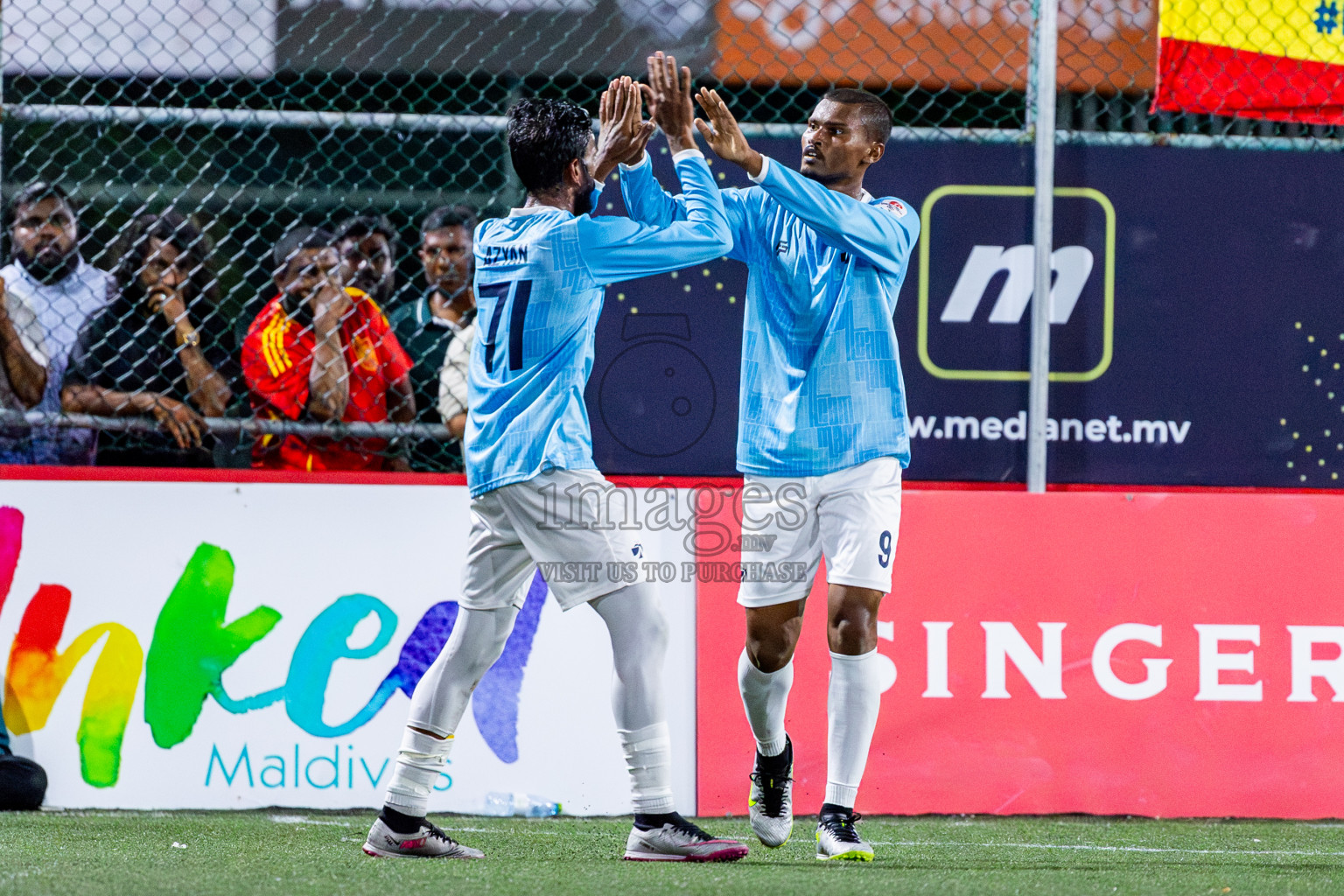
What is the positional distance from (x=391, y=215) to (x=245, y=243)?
512 millimetres

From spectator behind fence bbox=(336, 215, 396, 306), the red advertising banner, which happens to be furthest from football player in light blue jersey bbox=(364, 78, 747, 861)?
spectator behind fence bbox=(336, 215, 396, 306)

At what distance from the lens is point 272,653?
458 centimetres

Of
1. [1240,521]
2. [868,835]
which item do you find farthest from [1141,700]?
[868,835]

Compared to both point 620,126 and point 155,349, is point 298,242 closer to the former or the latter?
point 155,349

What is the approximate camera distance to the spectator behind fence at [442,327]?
4.86 metres

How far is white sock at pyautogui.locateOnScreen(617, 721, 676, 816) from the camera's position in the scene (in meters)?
3.48

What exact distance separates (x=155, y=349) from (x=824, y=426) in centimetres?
231

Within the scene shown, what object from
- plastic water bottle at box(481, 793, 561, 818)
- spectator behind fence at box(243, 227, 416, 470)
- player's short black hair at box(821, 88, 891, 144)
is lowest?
plastic water bottle at box(481, 793, 561, 818)

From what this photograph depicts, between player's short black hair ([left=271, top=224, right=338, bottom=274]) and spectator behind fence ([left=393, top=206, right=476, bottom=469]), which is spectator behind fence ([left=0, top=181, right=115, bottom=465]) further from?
spectator behind fence ([left=393, top=206, right=476, bottom=469])

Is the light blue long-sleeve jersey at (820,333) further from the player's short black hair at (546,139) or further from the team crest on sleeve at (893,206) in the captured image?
the player's short black hair at (546,139)

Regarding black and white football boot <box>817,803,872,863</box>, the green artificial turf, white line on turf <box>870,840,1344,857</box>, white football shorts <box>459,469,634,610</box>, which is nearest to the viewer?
the green artificial turf

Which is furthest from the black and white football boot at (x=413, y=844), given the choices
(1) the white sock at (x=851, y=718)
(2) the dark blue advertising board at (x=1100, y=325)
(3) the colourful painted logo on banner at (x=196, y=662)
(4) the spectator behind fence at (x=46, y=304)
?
(4) the spectator behind fence at (x=46, y=304)

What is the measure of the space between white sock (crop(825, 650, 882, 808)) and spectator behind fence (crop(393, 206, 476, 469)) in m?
1.75

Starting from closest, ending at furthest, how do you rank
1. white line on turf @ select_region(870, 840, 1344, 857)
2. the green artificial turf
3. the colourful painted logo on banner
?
the green artificial turf
white line on turf @ select_region(870, 840, 1344, 857)
the colourful painted logo on banner
